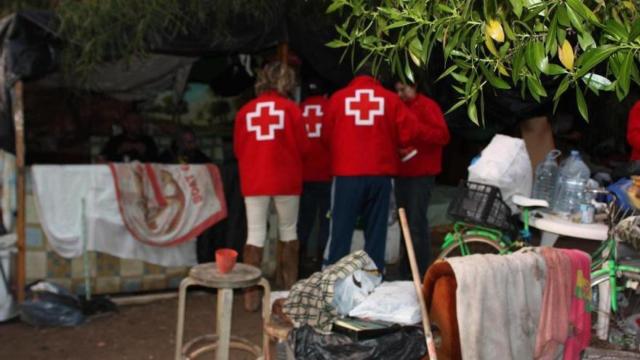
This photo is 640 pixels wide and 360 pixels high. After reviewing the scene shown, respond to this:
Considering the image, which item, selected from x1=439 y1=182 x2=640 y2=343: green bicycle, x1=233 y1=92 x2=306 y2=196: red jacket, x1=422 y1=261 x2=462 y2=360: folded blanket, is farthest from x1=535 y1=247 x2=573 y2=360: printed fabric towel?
x1=233 y1=92 x2=306 y2=196: red jacket

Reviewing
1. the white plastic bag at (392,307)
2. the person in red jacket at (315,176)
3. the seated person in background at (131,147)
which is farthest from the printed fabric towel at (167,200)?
the white plastic bag at (392,307)

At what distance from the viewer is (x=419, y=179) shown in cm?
637

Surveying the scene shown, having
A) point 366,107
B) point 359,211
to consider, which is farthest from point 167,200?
point 366,107

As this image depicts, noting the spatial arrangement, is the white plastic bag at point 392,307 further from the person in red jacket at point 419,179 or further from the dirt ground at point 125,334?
the person in red jacket at point 419,179

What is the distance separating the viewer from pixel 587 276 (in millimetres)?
3406

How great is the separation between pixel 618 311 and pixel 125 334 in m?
3.54

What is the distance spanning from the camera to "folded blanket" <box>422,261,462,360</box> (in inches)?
123

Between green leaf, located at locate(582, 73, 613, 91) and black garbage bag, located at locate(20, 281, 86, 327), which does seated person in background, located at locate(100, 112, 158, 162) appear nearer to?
black garbage bag, located at locate(20, 281, 86, 327)

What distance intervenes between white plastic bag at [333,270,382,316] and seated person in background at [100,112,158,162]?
5.14 m

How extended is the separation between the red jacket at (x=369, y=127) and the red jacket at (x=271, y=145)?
359 millimetres

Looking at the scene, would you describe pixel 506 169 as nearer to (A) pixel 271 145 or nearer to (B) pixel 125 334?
(A) pixel 271 145

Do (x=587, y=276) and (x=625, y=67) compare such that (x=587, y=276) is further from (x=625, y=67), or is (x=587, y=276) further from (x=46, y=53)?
(x=46, y=53)

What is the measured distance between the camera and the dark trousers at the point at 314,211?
22.6 feet

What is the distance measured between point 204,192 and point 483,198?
2.54 metres
